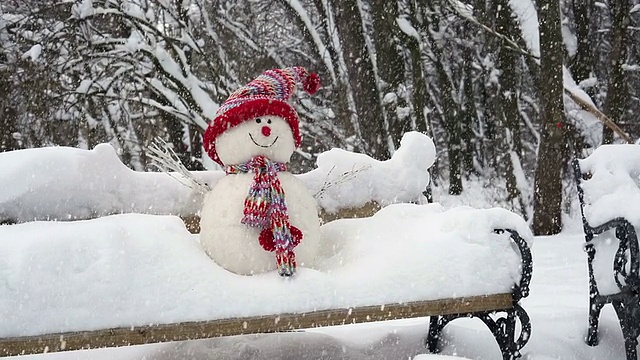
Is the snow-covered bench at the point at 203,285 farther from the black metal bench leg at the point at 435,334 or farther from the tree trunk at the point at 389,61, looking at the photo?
the tree trunk at the point at 389,61

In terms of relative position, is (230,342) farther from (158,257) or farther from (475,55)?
(475,55)

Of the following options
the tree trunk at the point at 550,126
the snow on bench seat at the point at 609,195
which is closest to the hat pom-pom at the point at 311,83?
the snow on bench seat at the point at 609,195

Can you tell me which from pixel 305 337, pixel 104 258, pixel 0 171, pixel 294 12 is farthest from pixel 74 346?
pixel 294 12

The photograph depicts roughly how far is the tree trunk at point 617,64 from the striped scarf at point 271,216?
8.53 meters

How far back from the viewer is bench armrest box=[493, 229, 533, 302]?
2588mm

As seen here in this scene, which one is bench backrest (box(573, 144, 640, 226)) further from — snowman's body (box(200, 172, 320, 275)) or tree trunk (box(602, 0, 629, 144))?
tree trunk (box(602, 0, 629, 144))

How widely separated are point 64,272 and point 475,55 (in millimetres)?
12296

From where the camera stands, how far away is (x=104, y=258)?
2.35 m

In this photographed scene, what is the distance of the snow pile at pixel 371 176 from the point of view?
3373mm

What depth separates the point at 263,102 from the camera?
9.14 ft

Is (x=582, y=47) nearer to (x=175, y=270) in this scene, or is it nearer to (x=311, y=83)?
(x=311, y=83)

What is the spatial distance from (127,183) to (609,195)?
232 centimetres

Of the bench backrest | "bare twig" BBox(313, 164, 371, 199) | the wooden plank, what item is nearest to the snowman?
the wooden plank

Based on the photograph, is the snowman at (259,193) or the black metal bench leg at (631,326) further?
the black metal bench leg at (631,326)
